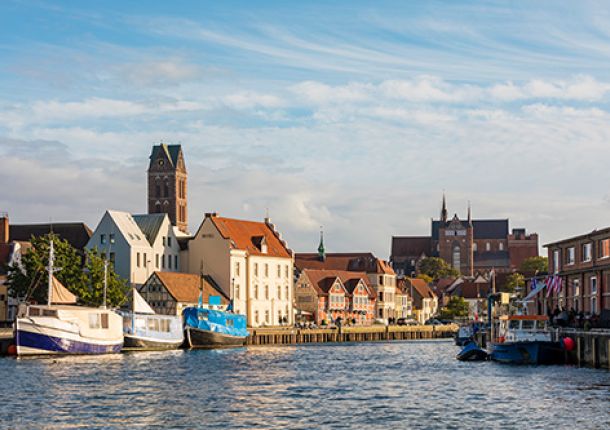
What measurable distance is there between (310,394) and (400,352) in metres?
51.2

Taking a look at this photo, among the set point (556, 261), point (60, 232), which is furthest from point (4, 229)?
point (556, 261)

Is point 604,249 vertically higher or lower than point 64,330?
higher

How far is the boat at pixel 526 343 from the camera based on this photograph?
80.8 m

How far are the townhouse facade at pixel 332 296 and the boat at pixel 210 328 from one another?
5502cm

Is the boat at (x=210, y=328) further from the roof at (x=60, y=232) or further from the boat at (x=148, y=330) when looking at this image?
the roof at (x=60, y=232)

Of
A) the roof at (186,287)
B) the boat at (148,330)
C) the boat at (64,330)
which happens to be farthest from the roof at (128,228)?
the boat at (64,330)

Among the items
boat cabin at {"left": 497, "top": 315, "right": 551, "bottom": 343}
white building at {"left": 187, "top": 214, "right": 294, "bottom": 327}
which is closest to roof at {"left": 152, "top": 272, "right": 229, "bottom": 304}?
white building at {"left": 187, "top": 214, "right": 294, "bottom": 327}

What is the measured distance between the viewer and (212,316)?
4392 inches

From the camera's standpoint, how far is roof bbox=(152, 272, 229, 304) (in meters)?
132

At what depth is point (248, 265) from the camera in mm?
149000

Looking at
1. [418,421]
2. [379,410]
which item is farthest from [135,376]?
[418,421]

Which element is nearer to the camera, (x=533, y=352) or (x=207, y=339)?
(x=533, y=352)

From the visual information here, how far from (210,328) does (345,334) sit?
1604 inches

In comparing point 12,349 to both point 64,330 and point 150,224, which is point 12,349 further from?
point 150,224
